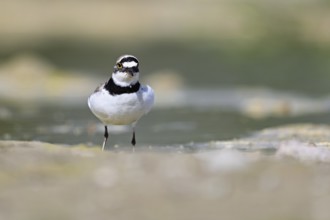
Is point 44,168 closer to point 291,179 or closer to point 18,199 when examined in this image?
point 18,199

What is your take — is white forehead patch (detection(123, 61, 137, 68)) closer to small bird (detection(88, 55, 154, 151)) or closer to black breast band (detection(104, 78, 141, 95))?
small bird (detection(88, 55, 154, 151))

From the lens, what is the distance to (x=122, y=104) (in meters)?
8.70

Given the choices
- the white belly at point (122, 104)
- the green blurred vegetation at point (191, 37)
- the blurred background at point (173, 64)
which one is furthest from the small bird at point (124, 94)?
the green blurred vegetation at point (191, 37)

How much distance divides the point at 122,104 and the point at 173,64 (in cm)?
1596

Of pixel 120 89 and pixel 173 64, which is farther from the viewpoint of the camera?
pixel 173 64

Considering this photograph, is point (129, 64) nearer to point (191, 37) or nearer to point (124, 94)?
point (124, 94)

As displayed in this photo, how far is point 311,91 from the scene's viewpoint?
18.2m

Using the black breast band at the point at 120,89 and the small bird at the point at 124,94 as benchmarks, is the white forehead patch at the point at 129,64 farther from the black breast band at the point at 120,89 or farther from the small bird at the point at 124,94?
the black breast band at the point at 120,89

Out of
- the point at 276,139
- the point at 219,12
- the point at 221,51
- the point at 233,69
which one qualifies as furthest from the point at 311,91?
the point at 219,12

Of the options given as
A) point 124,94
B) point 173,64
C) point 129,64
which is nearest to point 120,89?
point 124,94

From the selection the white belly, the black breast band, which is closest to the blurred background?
the white belly

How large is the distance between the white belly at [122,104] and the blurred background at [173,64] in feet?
6.77

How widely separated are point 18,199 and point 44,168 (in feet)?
2.42

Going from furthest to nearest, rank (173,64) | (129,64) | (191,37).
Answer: (191,37) → (173,64) → (129,64)
